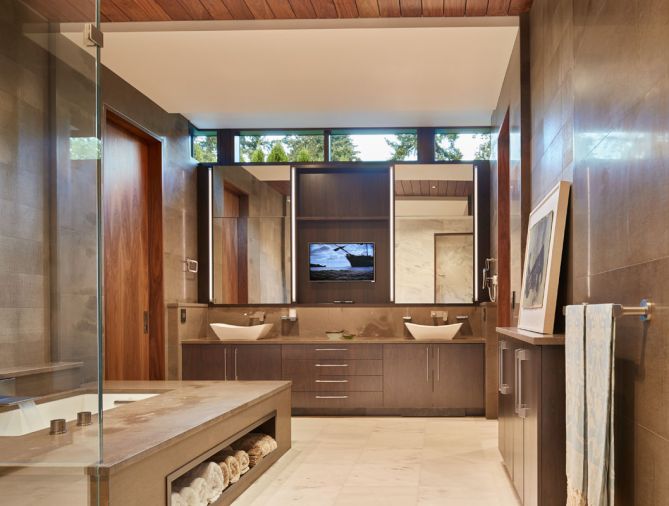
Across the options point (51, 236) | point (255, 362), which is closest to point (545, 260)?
point (51, 236)

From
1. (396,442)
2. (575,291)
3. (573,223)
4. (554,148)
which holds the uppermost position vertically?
(554,148)

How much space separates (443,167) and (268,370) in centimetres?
251

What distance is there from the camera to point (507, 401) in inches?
159

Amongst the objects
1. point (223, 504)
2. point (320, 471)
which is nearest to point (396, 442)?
point (320, 471)

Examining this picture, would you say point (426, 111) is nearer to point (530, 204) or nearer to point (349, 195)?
point (349, 195)

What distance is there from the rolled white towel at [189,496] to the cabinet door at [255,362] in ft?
11.5

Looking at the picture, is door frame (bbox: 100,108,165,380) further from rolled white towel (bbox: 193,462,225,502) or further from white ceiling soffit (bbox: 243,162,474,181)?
rolled white towel (bbox: 193,462,225,502)

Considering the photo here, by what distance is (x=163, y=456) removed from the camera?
2.91 metres

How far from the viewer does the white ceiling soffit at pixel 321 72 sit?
4.85 m

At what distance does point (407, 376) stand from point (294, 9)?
3558mm

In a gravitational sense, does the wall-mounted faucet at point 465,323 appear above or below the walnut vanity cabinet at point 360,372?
above

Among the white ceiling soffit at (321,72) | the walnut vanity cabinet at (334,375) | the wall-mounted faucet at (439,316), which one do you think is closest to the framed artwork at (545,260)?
the white ceiling soffit at (321,72)

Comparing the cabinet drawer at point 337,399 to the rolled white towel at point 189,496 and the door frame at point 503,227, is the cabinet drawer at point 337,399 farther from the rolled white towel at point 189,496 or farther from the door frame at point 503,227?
the rolled white towel at point 189,496

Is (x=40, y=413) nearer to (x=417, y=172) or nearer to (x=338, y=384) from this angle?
(x=338, y=384)
